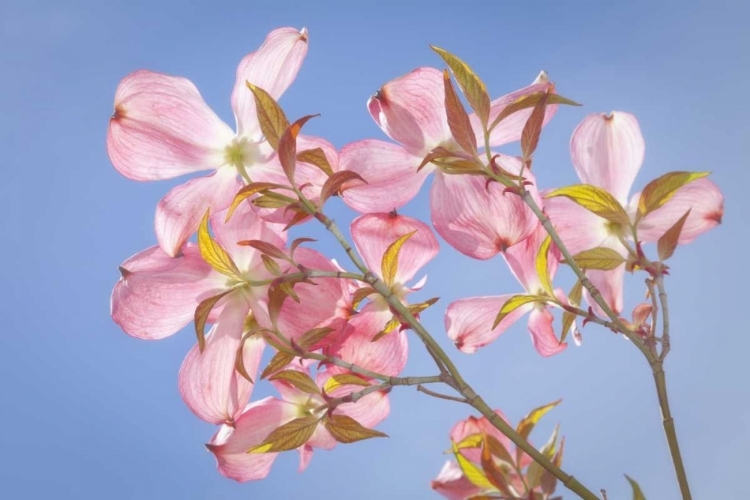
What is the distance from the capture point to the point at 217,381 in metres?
0.98

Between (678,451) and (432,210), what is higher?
(432,210)

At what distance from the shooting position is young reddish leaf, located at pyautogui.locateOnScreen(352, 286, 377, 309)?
92 cm

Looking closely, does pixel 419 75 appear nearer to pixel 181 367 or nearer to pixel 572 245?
pixel 572 245

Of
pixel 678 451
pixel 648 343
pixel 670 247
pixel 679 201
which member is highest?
pixel 679 201

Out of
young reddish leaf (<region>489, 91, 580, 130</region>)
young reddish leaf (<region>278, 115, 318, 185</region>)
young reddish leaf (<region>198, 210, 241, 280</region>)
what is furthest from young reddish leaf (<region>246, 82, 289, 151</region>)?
young reddish leaf (<region>489, 91, 580, 130</region>)

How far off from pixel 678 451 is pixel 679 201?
1.15 ft

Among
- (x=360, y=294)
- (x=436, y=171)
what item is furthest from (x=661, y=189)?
(x=360, y=294)

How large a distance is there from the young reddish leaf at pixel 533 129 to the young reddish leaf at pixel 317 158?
0.75ft

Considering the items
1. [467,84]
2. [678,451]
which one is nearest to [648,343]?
[678,451]

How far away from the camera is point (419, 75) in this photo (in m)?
0.94

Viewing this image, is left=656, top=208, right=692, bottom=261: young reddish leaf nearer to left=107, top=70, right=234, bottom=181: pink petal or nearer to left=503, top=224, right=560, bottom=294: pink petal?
left=503, top=224, right=560, bottom=294: pink petal

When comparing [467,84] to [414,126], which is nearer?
[467,84]

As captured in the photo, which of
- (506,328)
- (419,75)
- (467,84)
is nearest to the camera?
(467,84)

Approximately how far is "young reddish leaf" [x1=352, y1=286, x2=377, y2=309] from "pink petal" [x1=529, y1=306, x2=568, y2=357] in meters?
0.27
